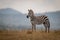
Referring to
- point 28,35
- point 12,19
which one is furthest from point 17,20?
point 28,35

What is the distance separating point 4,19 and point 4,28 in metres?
0.14

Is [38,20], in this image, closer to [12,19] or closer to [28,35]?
[28,35]

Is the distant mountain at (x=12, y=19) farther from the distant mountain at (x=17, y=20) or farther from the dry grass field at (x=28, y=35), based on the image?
the dry grass field at (x=28, y=35)

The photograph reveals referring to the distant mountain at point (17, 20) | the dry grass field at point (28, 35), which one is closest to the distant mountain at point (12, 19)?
the distant mountain at point (17, 20)

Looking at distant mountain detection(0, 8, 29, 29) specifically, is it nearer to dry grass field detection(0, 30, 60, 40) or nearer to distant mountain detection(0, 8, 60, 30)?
distant mountain detection(0, 8, 60, 30)

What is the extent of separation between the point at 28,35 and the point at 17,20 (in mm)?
281

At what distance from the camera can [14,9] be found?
2076mm

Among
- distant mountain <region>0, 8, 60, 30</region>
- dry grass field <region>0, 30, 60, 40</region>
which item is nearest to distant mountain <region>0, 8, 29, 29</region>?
distant mountain <region>0, 8, 60, 30</region>

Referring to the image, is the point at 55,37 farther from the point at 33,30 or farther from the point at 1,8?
the point at 1,8

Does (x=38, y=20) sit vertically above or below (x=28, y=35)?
above

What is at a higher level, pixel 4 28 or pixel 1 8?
pixel 1 8

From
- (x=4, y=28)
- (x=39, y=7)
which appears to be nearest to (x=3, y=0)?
(x=4, y=28)

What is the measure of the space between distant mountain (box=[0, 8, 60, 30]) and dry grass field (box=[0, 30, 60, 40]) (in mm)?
74

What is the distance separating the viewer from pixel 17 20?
2057mm
